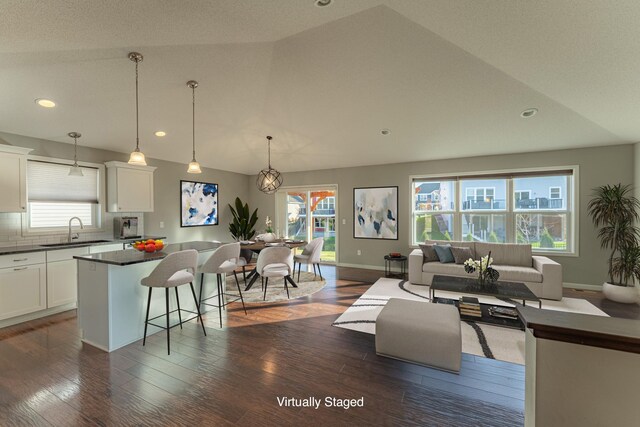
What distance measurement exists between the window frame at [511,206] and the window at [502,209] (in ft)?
0.04

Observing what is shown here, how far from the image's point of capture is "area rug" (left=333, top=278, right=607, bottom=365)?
8.50 feet

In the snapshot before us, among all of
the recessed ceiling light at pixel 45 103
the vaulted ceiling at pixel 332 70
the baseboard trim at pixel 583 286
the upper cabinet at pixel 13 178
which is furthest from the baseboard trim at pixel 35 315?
the baseboard trim at pixel 583 286

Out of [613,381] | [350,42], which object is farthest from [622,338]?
[350,42]

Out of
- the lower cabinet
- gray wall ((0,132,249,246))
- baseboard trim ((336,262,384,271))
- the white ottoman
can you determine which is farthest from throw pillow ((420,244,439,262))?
the lower cabinet

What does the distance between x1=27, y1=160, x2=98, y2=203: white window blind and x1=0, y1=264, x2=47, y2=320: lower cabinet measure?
1200mm

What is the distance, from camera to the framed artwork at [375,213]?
605 centimetres

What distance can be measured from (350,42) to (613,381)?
124 inches

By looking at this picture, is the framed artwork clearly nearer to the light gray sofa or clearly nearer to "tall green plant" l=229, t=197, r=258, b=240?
the light gray sofa

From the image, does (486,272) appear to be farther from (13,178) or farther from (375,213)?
(13,178)

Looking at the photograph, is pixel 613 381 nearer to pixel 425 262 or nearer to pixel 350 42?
pixel 350 42

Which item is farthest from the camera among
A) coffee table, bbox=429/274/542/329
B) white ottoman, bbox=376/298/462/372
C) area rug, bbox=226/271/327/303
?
area rug, bbox=226/271/327/303

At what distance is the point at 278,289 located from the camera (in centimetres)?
461

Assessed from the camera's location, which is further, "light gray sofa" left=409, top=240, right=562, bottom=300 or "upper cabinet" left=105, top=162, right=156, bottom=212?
"upper cabinet" left=105, top=162, right=156, bottom=212

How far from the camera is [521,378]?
2139 mm
